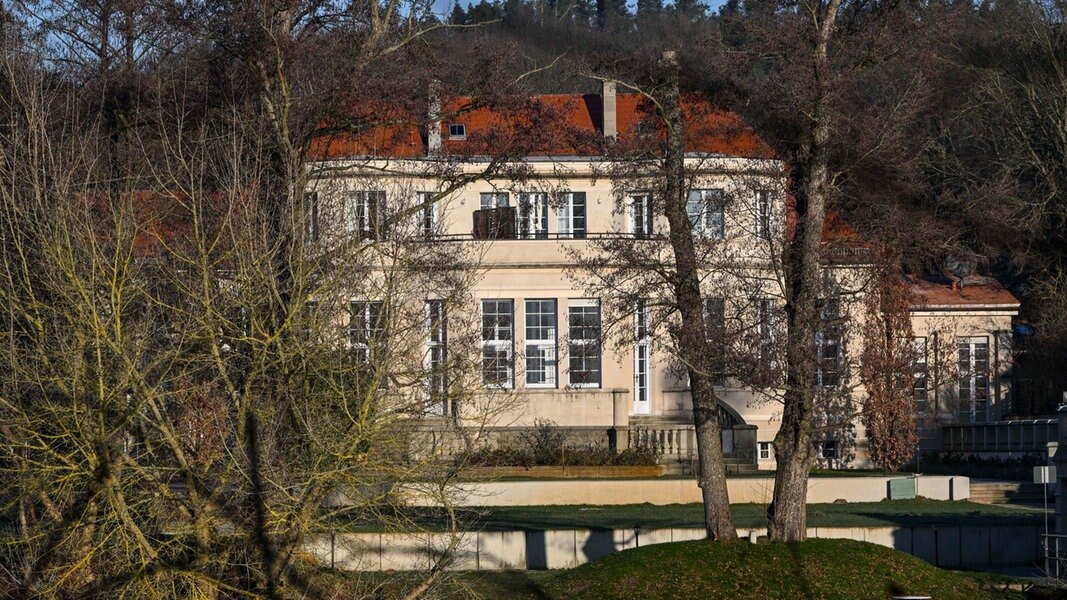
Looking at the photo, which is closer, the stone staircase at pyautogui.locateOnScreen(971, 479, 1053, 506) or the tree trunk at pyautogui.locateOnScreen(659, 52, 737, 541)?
the tree trunk at pyautogui.locateOnScreen(659, 52, 737, 541)

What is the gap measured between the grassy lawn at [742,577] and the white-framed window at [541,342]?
1776 cm

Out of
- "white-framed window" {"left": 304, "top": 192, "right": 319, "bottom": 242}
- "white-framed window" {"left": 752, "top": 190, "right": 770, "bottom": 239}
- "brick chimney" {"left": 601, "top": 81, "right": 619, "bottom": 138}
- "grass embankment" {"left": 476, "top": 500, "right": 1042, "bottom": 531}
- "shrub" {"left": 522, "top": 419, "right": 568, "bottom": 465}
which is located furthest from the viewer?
"brick chimney" {"left": 601, "top": 81, "right": 619, "bottom": 138}

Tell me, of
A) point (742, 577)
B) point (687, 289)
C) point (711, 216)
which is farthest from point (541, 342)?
point (742, 577)

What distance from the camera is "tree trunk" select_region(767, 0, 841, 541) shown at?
19.6 m

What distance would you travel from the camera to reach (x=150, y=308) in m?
17.4

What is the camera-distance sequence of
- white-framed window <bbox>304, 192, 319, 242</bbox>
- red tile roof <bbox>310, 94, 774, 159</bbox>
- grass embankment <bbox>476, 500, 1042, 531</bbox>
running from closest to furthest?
white-framed window <bbox>304, 192, 319, 242</bbox>
red tile roof <bbox>310, 94, 774, 159</bbox>
grass embankment <bbox>476, 500, 1042, 531</bbox>

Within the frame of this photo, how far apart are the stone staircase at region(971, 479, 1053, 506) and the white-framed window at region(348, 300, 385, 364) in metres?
19.8

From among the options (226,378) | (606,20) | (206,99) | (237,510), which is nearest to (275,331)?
(226,378)

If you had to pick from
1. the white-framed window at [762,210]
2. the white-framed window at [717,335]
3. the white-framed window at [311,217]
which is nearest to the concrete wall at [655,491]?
the white-framed window at [311,217]

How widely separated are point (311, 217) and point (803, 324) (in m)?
7.41

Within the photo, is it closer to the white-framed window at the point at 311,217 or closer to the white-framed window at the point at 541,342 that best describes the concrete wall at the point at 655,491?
the white-framed window at the point at 541,342

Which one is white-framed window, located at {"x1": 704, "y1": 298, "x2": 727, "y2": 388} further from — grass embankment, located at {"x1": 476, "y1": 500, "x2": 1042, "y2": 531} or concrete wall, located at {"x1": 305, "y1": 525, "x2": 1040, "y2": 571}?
grass embankment, located at {"x1": 476, "y1": 500, "x2": 1042, "y2": 531}

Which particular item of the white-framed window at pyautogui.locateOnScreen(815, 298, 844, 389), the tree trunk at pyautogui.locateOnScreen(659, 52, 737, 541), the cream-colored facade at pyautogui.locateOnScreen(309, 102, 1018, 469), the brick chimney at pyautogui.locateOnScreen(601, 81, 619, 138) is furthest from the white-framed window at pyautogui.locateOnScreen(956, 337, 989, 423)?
the tree trunk at pyautogui.locateOnScreen(659, 52, 737, 541)

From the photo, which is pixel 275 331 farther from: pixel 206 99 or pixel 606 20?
pixel 606 20
